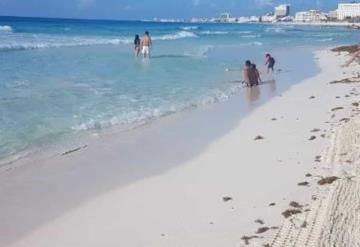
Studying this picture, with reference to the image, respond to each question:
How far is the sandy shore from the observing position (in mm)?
5500

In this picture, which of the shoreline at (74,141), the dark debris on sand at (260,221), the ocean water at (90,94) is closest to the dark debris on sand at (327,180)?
the dark debris on sand at (260,221)

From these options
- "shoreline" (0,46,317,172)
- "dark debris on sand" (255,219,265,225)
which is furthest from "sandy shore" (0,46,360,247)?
"shoreline" (0,46,317,172)

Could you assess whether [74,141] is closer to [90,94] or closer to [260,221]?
[260,221]

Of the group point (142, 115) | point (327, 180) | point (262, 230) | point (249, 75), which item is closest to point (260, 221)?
point (262, 230)

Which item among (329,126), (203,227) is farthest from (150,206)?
(329,126)

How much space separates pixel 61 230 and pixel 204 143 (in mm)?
4391

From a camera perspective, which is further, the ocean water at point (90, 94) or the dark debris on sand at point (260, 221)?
the ocean water at point (90, 94)

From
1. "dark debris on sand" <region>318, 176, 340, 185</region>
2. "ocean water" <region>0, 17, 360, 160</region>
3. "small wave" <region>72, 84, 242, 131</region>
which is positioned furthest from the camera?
"small wave" <region>72, 84, 242, 131</region>

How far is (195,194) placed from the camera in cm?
679

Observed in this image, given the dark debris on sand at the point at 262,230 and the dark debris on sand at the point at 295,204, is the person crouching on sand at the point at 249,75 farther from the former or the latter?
the dark debris on sand at the point at 262,230

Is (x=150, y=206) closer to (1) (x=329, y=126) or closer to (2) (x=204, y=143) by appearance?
(2) (x=204, y=143)

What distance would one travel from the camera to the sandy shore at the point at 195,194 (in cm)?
550

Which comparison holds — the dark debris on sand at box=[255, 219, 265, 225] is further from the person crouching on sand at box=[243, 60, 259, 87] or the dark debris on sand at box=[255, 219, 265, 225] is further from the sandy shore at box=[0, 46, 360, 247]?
the person crouching on sand at box=[243, 60, 259, 87]

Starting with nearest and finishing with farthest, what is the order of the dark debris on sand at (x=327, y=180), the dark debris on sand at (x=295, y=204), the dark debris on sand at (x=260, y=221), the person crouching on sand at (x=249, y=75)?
the dark debris on sand at (x=260, y=221)
the dark debris on sand at (x=295, y=204)
the dark debris on sand at (x=327, y=180)
the person crouching on sand at (x=249, y=75)
